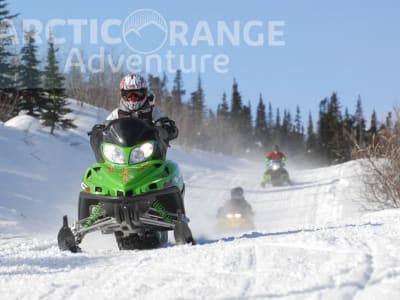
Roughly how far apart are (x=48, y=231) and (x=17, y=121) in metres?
11.7

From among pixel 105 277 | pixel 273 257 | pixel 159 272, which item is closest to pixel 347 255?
pixel 273 257

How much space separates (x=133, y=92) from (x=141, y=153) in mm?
949

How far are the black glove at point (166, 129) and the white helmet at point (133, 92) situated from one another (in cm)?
40

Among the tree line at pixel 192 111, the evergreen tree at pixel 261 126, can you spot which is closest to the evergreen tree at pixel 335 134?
the tree line at pixel 192 111

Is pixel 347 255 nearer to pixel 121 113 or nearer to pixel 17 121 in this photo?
pixel 121 113

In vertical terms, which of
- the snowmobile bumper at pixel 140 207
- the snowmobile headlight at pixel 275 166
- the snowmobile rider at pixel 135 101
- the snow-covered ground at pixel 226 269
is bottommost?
the snow-covered ground at pixel 226 269

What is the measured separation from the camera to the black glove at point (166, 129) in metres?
5.69

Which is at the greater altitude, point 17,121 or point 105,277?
point 17,121

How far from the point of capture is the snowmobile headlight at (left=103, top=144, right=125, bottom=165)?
537 centimetres

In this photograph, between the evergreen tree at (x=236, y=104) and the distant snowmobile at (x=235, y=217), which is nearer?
the distant snowmobile at (x=235, y=217)

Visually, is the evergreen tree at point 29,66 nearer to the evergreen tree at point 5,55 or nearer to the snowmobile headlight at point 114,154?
the evergreen tree at point 5,55

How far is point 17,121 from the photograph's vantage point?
2094 centimetres

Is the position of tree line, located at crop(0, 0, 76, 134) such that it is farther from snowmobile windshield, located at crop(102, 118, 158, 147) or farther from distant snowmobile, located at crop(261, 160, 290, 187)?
snowmobile windshield, located at crop(102, 118, 158, 147)

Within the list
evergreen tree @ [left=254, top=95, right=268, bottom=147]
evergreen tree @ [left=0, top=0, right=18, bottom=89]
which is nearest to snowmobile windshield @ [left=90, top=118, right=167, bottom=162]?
evergreen tree @ [left=0, top=0, right=18, bottom=89]
